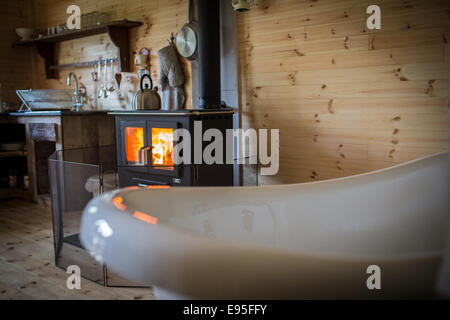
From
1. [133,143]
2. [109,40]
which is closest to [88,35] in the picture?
[109,40]

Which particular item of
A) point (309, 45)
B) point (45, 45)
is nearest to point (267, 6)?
point (309, 45)

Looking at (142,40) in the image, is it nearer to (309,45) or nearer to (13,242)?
(309,45)

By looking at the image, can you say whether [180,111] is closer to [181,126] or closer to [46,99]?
[181,126]

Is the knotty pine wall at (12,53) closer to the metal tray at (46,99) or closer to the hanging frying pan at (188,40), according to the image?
the metal tray at (46,99)

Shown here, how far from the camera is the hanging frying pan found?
315cm

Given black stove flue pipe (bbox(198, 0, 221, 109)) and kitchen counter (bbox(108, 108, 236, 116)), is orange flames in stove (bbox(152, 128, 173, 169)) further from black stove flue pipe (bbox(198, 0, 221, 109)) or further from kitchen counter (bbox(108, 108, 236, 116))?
black stove flue pipe (bbox(198, 0, 221, 109))

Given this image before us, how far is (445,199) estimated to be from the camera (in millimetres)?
1240

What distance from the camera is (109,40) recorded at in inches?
160

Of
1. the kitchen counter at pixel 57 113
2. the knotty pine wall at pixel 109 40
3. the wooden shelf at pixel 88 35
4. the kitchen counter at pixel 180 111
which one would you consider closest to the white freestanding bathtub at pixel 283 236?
the kitchen counter at pixel 180 111

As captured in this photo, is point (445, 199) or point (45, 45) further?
point (45, 45)

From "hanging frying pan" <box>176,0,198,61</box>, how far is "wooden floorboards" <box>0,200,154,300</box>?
1.65 m

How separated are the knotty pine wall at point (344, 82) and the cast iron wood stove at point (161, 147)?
0.39m
